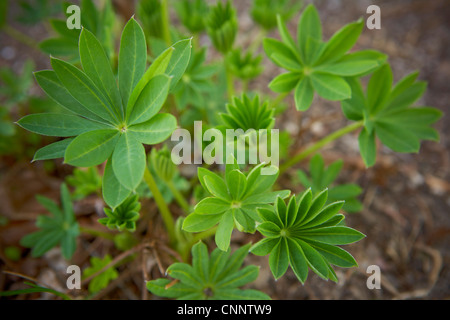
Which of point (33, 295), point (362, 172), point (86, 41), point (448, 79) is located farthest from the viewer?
point (448, 79)

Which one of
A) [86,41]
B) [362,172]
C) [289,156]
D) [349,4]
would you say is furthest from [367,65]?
[349,4]

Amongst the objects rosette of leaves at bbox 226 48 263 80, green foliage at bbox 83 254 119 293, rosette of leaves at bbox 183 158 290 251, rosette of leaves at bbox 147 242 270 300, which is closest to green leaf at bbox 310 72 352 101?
rosette of leaves at bbox 226 48 263 80

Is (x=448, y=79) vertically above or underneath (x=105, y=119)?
above

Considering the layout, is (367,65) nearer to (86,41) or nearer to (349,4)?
(86,41)

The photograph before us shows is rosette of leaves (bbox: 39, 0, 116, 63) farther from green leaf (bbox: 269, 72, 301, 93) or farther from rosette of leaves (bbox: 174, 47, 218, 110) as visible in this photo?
green leaf (bbox: 269, 72, 301, 93)

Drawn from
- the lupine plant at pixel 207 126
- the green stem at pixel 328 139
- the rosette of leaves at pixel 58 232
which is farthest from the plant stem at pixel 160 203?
the green stem at pixel 328 139

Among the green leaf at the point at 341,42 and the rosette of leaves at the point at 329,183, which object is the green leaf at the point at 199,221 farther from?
the green leaf at the point at 341,42

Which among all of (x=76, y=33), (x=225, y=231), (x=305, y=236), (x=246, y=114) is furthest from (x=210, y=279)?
(x=76, y=33)
